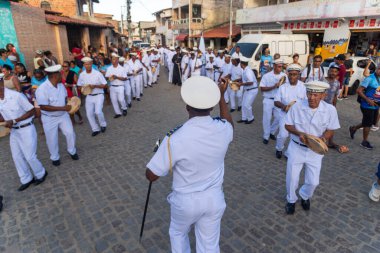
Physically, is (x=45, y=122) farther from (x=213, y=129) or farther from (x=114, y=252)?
(x=213, y=129)

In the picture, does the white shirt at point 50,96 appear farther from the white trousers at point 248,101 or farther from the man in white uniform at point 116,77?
the white trousers at point 248,101

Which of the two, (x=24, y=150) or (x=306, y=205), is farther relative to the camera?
(x=24, y=150)

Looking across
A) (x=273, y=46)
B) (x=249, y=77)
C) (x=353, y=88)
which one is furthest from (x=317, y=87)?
(x=273, y=46)

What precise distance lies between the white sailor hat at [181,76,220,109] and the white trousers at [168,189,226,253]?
782 millimetres

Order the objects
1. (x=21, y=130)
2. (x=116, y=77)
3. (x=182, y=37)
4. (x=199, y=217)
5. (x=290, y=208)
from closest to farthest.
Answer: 1. (x=199, y=217)
2. (x=290, y=208)
3. (x=21, y=130)
4. (x=116, y=77)
5. (x=182, y=37)

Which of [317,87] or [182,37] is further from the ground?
[182,37]

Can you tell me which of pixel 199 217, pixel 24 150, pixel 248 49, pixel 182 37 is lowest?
pixel 24 150

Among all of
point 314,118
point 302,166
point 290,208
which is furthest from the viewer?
point 290,208

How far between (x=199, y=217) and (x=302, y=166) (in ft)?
6.79

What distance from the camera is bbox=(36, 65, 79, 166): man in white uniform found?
487 cm

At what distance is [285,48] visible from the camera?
623 inches

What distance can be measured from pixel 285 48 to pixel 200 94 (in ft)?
51.4

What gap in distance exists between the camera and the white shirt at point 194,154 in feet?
6.77

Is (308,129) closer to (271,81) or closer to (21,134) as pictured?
(271,81)
